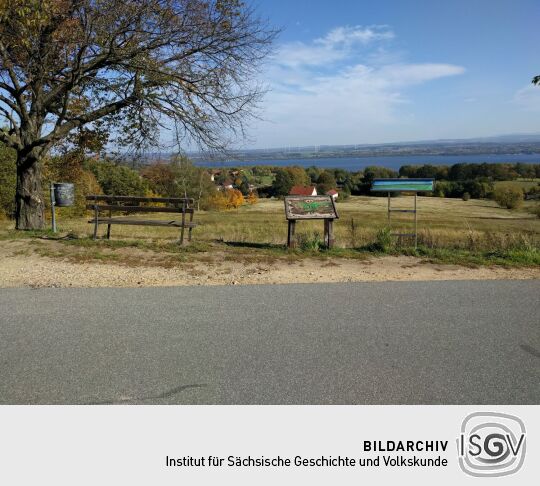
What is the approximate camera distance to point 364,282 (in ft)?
23.1

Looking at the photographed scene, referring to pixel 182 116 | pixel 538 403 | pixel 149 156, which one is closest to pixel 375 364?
pixel 538 403

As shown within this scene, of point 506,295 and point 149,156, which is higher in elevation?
point 149,156

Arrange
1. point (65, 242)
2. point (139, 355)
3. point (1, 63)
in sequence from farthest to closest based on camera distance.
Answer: point (1, 63) → point (65, 242) → point (139, 355)

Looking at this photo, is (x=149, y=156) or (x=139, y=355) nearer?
(x=139, y=355)

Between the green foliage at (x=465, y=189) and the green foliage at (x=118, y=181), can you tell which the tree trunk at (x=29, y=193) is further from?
the green foliage at (x=465, y=189)

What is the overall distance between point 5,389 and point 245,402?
1.88 metres

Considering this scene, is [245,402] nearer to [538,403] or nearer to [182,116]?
[538,403]

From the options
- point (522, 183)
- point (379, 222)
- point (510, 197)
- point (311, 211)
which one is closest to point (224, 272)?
point (311, 211)

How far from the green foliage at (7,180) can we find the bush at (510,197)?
52.2 metres

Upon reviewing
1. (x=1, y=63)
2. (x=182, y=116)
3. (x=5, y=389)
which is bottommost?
(x=5, y=389)

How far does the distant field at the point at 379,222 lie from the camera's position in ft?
38.9

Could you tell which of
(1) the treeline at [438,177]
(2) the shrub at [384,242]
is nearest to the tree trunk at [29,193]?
(2) the shrub at [384,242]
